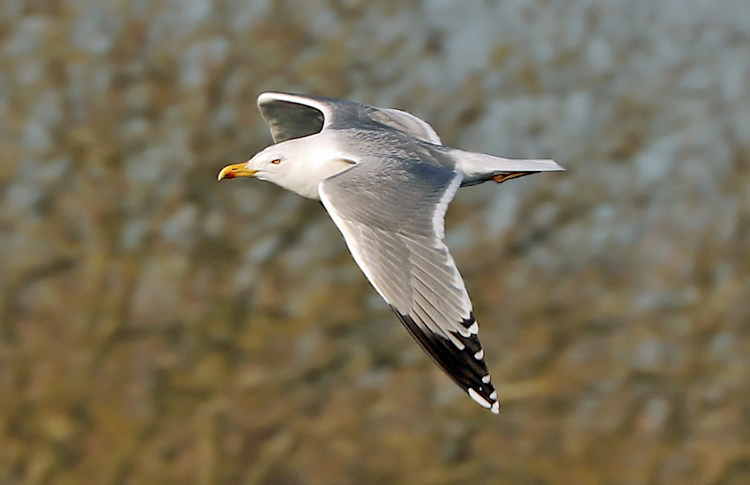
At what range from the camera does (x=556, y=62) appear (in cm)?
737

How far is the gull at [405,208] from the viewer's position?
8.09ft

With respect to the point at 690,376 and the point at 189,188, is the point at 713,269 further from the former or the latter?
the point at 189,188

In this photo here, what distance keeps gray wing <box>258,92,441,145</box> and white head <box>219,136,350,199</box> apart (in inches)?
9.6

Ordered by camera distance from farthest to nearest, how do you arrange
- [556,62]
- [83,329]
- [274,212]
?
[556,62] → [274,212] → [83,329]

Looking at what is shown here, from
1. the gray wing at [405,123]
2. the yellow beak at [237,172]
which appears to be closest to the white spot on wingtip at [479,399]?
the yellow beak at [237,172]

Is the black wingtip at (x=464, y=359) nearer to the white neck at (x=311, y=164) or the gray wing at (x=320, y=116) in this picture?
the white neck at (x=311, y=164)

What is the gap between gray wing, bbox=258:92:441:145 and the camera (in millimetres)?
3420

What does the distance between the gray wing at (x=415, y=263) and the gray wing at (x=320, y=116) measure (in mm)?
689

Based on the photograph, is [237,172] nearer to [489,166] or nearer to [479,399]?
[489,166]

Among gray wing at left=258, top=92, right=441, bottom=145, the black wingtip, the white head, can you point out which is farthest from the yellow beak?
the black wingtip

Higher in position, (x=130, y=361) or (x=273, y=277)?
(x=273, y=277)

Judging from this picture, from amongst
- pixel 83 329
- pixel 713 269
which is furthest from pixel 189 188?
pixel 713 269

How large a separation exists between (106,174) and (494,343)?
2.34 m

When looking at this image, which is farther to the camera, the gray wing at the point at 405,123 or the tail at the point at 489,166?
the gray wing at the point at 405,123
